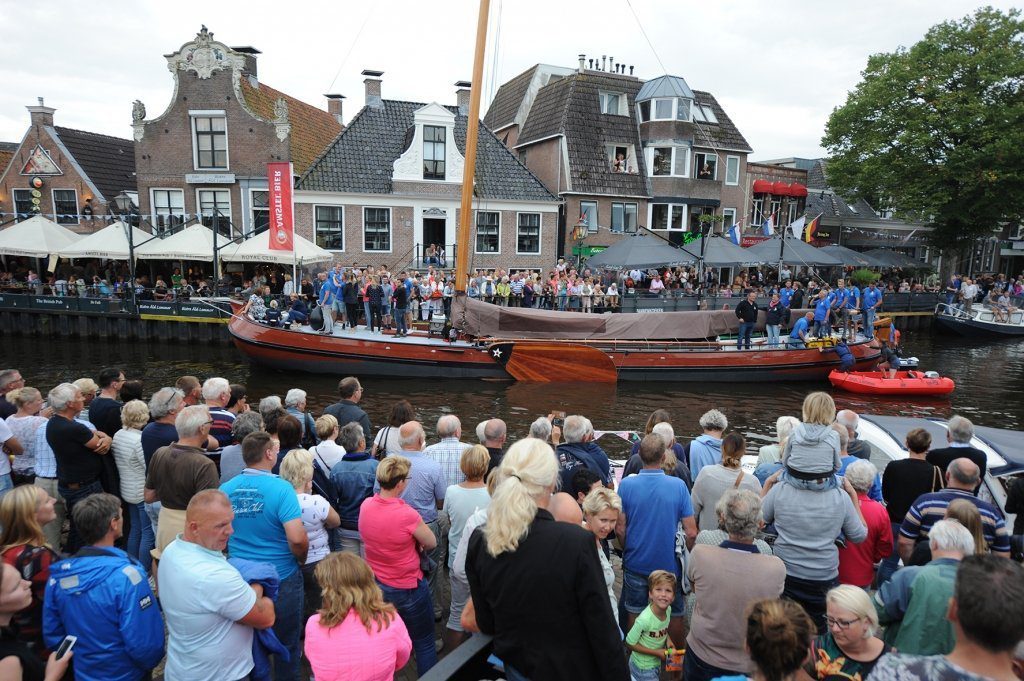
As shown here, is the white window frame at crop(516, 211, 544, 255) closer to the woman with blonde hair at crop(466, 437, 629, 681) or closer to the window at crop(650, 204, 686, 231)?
the window at crop(650, 204, 686, 231)

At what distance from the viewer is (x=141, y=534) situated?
5094 mm

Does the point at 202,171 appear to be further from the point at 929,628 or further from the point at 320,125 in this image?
the point at 929,628

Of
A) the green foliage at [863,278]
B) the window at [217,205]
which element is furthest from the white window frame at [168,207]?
the green foliage at [863,278]

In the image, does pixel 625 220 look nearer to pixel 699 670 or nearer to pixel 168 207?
pixel 168 207

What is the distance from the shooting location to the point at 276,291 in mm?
23625

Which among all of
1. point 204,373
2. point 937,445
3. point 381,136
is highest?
point 381,136

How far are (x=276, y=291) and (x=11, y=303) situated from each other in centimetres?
894

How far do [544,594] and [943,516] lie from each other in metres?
3.09

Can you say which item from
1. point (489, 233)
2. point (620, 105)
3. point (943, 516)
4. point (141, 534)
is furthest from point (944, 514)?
point (620, 105)

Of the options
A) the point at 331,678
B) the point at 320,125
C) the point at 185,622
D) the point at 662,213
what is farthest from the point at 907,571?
the point at 320,125

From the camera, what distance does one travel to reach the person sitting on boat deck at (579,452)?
4.73m

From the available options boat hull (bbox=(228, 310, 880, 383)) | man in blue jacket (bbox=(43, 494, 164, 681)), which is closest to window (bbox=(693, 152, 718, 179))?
boat hull (bbox=(228, 310, 880, 383))

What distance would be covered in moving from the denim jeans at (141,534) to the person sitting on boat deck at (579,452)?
3406 millimetres

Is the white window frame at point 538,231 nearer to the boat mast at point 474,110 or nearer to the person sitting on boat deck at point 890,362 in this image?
the boat mast at point 474,110
